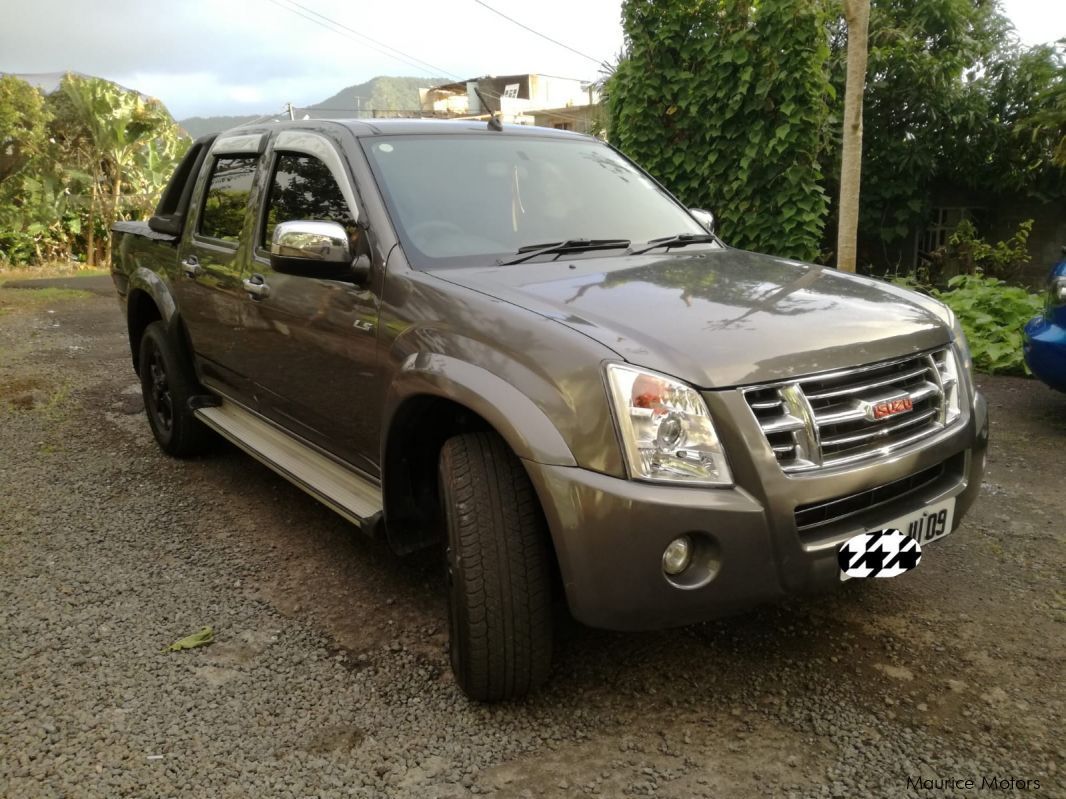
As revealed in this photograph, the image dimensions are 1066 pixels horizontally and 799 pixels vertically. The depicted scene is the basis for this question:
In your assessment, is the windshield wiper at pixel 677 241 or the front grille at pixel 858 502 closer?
the front grille at pixel 858 502

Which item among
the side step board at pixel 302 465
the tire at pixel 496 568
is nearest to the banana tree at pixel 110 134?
the side step board at pixel 302 465

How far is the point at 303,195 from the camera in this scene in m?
3.52

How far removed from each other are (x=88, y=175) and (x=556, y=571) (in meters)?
16.7

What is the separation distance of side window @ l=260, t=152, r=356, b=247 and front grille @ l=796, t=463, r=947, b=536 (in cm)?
185

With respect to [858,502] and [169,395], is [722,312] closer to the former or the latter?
[858,502]

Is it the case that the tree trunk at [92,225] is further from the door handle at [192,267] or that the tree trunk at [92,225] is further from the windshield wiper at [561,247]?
the windshield wiper at [561,247]

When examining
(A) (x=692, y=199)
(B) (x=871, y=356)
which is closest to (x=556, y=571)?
(B) (x=871, y=356)

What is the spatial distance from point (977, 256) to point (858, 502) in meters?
8.53

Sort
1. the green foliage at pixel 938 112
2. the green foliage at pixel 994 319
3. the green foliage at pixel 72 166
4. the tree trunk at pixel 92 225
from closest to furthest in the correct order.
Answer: the green foliage at pixel 994 319
the green foliage at pixel 938 112
the green foliage at pixel 72 166
the tree trunk at pixel 92 225

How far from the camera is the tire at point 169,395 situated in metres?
4.66

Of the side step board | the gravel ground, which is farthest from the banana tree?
the gravel ground

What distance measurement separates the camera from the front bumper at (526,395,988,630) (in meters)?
2.15

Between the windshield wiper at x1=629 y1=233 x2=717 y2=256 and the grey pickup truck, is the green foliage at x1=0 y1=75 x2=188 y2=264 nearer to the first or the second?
the grey pickup truck

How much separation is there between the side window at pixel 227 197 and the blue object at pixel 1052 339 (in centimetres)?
416
